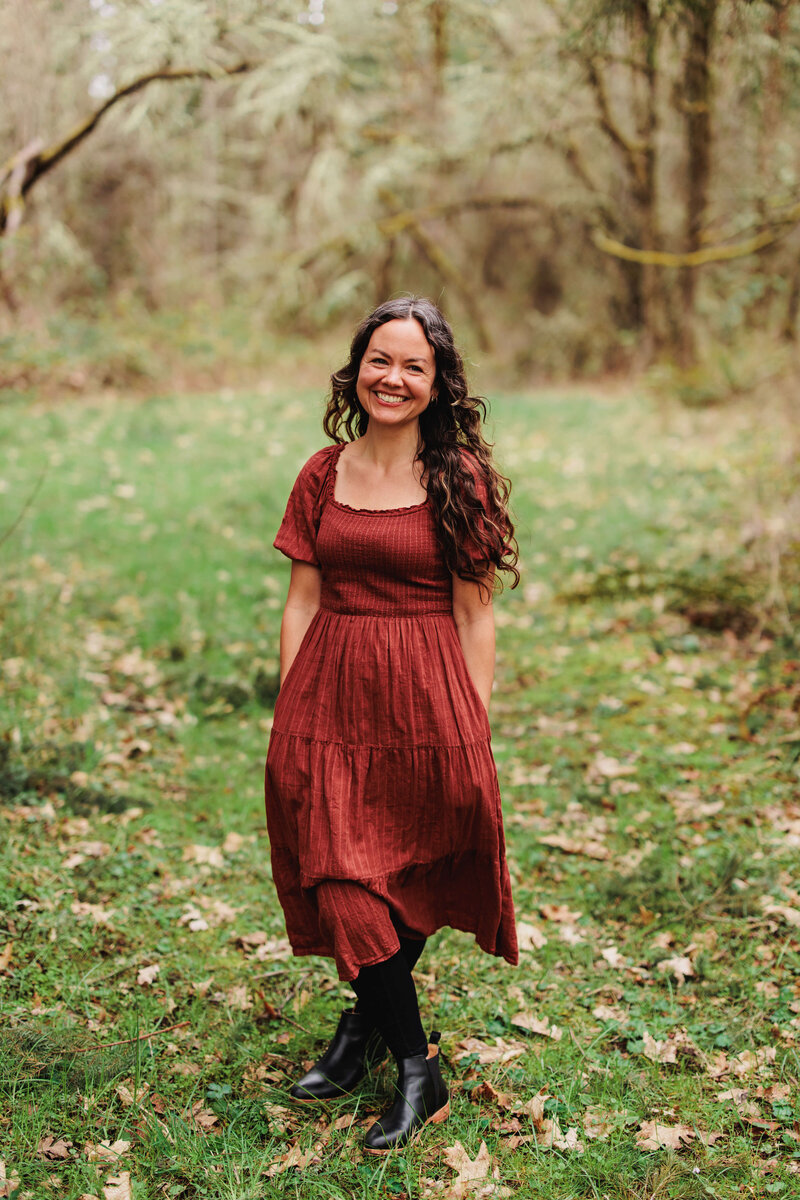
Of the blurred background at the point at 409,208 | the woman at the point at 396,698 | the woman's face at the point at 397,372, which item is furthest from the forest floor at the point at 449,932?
the blurred background at the point at 409,208

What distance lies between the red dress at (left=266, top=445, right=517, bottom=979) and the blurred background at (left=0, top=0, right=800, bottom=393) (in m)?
4.56

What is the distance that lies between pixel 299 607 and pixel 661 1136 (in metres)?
1.70

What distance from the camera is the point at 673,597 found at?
6852 millimetres

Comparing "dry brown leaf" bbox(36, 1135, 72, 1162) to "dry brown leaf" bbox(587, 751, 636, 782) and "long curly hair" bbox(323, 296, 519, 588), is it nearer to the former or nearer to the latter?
"long curly hair" bbox(323, 296, 519, 588)

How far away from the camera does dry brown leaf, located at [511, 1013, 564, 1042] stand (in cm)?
316

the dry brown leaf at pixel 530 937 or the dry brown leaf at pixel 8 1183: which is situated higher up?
the dry brown leaf at pixel 8 1183

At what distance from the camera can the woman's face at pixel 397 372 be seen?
2.58m

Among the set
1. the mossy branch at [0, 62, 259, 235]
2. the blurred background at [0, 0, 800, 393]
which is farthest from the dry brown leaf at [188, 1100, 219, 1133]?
the blurred background at [0, 0, 800, 393]

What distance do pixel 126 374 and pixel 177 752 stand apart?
9705mm

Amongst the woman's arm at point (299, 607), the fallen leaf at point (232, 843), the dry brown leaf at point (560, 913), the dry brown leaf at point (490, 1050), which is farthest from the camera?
the fallen leaf at point (232, 843)

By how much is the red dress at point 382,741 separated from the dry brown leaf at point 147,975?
0.91 metres

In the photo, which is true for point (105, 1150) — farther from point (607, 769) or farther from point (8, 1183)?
point (607, 769)

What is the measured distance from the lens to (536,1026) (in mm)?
3199

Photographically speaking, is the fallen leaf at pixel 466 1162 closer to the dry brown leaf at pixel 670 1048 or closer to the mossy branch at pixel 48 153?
the dry brown leaf at pixel 670 1048
